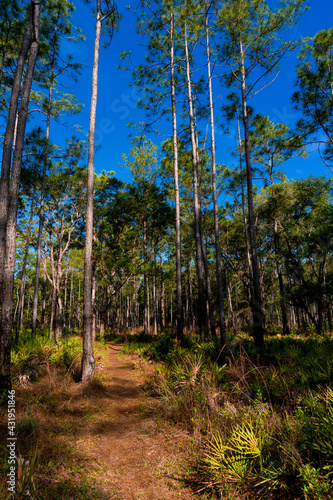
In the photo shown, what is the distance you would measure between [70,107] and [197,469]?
17321 mm

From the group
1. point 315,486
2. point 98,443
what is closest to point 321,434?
point 315,486

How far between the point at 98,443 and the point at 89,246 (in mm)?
4896

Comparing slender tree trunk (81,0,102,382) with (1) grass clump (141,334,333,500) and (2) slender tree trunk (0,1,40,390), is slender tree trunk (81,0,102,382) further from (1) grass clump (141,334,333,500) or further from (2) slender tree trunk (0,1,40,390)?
(1) grass clump (141,334,333,500)

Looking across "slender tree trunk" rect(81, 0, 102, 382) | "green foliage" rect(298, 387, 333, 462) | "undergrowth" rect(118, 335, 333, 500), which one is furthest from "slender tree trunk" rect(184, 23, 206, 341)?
"green foliage" rect(298, 387, 333, 462)

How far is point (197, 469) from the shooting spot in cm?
338

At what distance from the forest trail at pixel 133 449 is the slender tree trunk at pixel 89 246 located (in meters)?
0.93

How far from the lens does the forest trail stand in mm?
3148

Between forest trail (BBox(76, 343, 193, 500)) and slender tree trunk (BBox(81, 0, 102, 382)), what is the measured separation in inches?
36.5

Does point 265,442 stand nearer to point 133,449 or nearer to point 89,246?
point 133,449

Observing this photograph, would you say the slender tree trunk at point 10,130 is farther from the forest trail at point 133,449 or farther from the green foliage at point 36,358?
the forest trail at point 133,449

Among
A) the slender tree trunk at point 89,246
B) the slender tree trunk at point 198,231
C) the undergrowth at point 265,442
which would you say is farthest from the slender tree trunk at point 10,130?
the slender tree trunk at point 198,231

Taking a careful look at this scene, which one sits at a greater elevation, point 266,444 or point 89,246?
point 89,246

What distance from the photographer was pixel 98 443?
4.16 meters

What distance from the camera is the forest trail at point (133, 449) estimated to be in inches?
124
